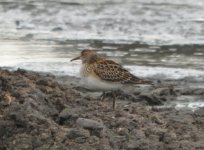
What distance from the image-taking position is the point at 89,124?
9.64m

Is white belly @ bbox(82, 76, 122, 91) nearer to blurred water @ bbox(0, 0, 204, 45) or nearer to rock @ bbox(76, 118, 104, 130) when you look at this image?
rock @ bbox(76, 118, 104, 130)

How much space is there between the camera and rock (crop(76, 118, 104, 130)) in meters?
9.61

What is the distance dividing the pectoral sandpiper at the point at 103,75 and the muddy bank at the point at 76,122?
0.95ft

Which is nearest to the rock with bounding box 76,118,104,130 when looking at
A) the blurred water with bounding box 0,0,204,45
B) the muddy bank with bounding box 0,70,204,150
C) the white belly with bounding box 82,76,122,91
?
the muddy bank with bounding box 0,70,204,150

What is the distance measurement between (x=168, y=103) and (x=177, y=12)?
1326 cm

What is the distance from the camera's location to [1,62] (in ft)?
56.2

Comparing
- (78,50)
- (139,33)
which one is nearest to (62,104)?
(78,50)

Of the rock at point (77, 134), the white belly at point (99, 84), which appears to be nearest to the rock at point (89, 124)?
the rock at point (77, 134)

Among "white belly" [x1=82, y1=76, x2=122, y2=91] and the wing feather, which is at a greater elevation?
the wing feather

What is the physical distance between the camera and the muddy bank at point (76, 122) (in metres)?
9.29

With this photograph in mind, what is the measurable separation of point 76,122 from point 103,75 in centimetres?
144

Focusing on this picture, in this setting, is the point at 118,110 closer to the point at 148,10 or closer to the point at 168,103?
the point at 168,103

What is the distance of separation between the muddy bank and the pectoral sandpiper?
0.29 m

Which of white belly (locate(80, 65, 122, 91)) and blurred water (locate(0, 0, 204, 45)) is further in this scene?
blurred water (locate(0, 0, 204, 45))
